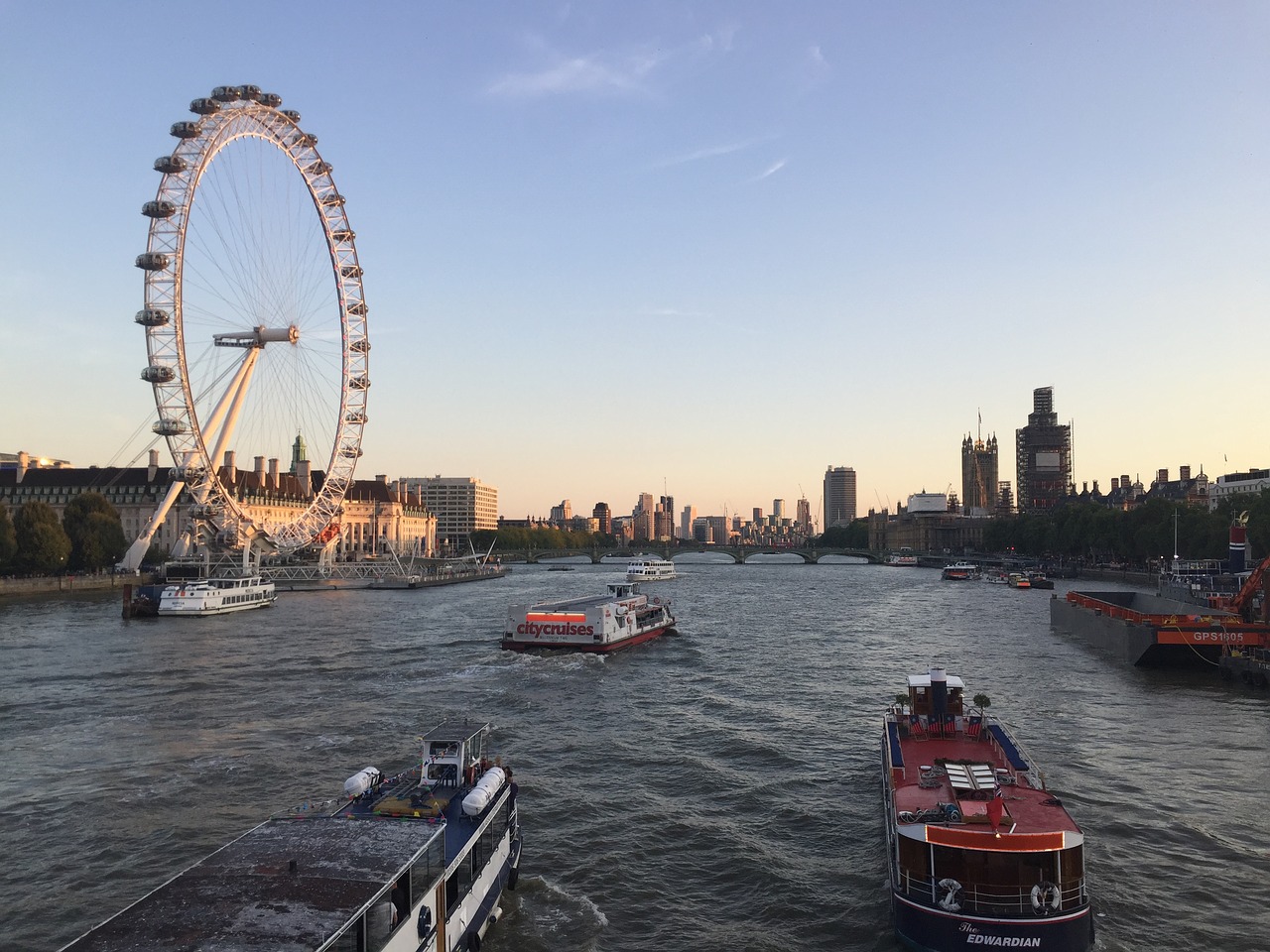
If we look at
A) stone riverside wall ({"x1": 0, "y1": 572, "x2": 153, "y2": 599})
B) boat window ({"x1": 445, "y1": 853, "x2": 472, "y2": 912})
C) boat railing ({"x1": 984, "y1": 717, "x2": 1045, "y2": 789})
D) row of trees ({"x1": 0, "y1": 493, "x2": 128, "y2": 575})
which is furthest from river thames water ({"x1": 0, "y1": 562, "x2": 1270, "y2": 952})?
row of trees ({"x1": 0, "y1": 493, "x2": 128, "y2": 575})

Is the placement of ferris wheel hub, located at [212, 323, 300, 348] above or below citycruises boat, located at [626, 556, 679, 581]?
above

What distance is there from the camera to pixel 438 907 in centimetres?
1820

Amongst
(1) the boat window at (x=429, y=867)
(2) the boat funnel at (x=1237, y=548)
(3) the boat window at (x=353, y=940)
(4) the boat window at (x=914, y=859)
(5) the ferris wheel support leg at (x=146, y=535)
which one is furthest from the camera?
(5) the ferris wheel support leg at (x=146, y=535)

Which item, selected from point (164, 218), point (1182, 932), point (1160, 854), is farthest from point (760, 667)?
point (164, 218)

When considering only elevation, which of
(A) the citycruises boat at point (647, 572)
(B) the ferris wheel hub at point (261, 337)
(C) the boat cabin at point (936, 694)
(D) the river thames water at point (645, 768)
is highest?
(B) the ferris wheel hub at point (261, 337)

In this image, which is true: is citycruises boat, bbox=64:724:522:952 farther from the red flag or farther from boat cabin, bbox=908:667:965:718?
boat cabin, bbox=908:667:965:718

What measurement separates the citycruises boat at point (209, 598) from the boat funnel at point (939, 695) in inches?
3430

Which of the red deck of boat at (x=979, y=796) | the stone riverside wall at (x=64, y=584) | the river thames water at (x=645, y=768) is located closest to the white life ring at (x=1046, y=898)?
the red deck of boat at (x=979, y=796)

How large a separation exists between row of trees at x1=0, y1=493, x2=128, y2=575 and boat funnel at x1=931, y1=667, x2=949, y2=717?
12605 centimetres

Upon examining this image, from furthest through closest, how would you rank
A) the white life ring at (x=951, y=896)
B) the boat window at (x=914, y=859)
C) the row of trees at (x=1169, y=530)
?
the row of trees at (x=1169, y=530) < the boat window at (x=914, y=859) < the white life ring at (x=951, y=896)

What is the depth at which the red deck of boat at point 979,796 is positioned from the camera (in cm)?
2036

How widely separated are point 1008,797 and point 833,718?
2358 cm

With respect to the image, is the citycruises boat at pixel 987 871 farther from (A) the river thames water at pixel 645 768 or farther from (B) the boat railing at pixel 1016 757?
(A) the river thames water at pixel 645 768

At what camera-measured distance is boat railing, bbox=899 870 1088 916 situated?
1911cm
